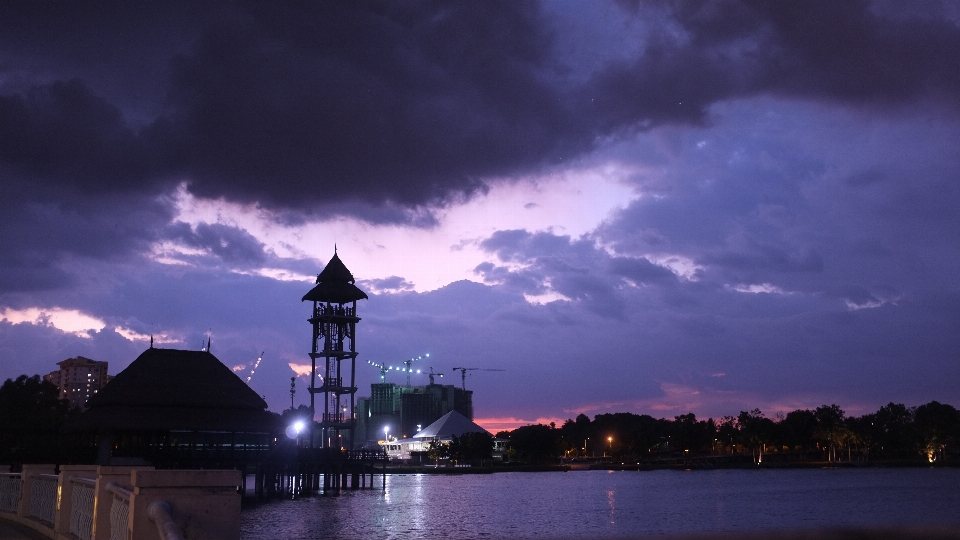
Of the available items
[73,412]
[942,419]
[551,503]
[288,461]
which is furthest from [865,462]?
[73,412]

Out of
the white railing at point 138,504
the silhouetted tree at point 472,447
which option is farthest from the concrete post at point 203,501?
the silhouetted tree at point 472,447

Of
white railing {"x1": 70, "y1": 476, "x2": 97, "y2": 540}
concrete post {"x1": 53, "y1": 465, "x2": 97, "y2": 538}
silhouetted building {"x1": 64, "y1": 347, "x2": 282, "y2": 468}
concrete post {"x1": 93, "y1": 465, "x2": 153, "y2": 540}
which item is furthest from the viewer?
silhouetted building {"x1": 64, "y1": 347, "x2": 282, "y2": 468}

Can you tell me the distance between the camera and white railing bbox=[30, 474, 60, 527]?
51.0 feet

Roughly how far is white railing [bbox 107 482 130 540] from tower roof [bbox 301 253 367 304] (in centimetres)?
7521

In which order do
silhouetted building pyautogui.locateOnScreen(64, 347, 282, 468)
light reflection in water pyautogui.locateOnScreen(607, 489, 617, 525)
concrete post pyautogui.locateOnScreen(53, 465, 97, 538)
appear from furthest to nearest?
light reflection in water pyautogui.locateOnScreen(607, 489, 617, 525) → silhouetted building pyautogui.locateOnScreen(64, 347, 282, 468) → concrete post pyautogui.locateOnScreen(53, 465, 97, 538)

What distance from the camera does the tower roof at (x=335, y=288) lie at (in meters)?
84.9

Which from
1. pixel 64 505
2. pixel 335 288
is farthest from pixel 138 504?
pixel 335 288

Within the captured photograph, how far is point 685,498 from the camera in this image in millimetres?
88688

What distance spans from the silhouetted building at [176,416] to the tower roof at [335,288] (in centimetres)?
1806

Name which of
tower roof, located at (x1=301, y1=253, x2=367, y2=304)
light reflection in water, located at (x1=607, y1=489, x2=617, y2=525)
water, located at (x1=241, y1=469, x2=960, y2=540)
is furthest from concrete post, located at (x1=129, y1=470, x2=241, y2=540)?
tower roof, located at (x1=301, y1=253, x2=367, y2=304)

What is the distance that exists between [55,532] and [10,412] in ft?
Result: 196

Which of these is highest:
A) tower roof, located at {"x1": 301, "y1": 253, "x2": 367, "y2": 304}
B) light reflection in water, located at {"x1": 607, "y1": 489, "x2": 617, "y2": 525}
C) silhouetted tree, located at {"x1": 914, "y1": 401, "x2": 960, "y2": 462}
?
tower roof, located at {"x1": 301, "y1": 253, "x2": 367, "y2": 304}

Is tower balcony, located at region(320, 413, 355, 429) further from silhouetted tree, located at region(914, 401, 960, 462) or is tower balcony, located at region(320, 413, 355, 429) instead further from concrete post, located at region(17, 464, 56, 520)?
silhouetted tree, located at region(914, 401, 960, 462)

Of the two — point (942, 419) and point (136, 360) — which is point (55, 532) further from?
point (942, 419)
